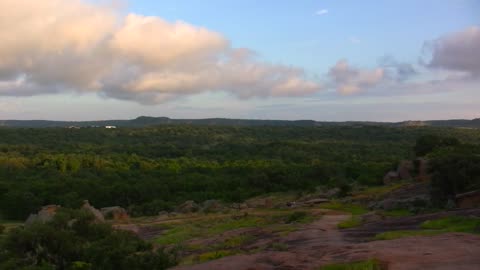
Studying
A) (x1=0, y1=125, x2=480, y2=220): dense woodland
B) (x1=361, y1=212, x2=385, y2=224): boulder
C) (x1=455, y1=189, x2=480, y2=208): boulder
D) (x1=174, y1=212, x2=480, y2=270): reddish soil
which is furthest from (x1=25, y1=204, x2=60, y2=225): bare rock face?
(x1=455, y1=189, x2=480, y2=208): boulder

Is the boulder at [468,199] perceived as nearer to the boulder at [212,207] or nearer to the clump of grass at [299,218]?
the clump of grass at [299,218]

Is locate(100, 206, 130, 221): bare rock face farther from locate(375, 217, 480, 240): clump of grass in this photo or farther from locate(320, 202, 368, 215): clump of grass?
locate(375, 217, 480, 240): clump of grass

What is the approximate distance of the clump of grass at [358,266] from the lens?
1133cm

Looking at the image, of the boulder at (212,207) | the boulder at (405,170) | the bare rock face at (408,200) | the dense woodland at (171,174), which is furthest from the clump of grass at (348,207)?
the boulder at (405,170)

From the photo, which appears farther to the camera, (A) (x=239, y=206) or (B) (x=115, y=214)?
(A) (x=239, y=206)

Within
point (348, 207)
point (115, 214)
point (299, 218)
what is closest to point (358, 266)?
point (299, 218)

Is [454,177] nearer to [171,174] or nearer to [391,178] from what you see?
[391,178]

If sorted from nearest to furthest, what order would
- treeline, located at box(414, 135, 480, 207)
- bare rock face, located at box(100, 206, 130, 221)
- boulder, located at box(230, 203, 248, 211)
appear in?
treeline, located at box(414, 135, 480, 207) < bare rock face, located at box(100, 206, 130, 221) < boulder, located at box(230, 203, 248, 211)

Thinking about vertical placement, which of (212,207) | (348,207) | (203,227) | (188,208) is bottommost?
(188,208)

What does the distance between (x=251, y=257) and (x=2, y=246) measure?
11.3m

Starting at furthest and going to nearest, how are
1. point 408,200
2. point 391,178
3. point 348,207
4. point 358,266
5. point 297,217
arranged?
point 391,178
point 348,207
point 408,200
point 297,217
point 358,266

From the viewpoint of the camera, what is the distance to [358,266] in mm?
11469

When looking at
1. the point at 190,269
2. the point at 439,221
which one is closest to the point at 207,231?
→ the point at 439,221

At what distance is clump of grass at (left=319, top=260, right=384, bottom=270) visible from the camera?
11328 mm
